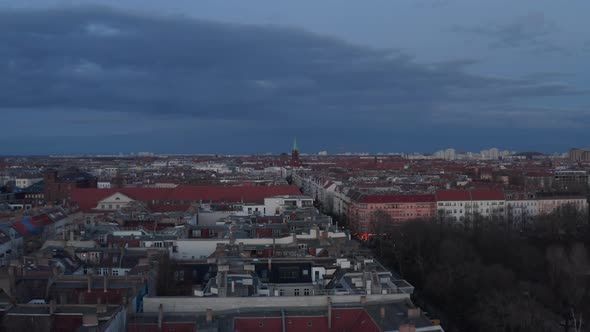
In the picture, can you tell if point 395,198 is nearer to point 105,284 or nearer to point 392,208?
point 392,208

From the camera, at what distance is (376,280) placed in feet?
92.0

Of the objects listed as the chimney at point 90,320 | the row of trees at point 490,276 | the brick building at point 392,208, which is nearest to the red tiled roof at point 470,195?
the brick building at point 392,208

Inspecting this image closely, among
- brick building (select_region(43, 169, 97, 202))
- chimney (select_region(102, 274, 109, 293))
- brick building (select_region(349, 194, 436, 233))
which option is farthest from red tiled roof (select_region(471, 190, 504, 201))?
chimney (select_region(102, 274, 109, 293))

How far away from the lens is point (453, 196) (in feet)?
263

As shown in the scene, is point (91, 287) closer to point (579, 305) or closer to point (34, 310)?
point (34, 310)

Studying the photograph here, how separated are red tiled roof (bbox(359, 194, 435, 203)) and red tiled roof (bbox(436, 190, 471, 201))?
3.94 feet

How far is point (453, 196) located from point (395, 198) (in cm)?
829

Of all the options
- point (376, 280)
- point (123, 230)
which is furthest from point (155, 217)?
point (376, 280)

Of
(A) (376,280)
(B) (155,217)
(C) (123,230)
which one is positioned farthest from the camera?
(B) (155,217)

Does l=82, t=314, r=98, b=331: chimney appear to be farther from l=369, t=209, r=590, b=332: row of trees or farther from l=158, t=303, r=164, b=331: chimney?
l=369, t=209, r=590, b=332: row of trees

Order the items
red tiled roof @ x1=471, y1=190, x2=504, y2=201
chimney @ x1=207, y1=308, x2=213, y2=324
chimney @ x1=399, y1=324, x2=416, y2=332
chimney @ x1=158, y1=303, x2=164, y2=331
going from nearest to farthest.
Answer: chimney @ x1=399, y1=324, x2=416, y2=332 → chimney @ x1=158, y1=303, x2=164, y2=331 → chimney @ x1=207, y1=308, x2=213, y2=324 → red tiled roof @ x1=471, y1=190, x2=504, y2=201

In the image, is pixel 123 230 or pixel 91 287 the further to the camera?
pixel 123 230

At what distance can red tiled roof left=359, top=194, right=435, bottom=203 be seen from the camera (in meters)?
75.8

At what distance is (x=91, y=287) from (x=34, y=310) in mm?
4282
